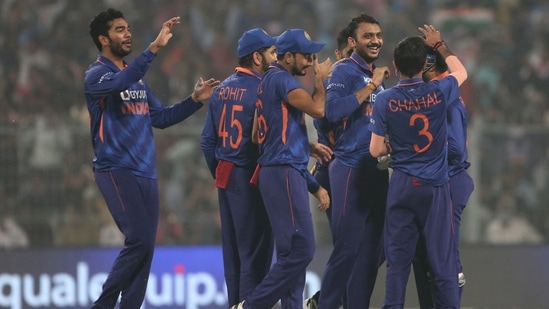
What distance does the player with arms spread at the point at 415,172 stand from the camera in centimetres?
798

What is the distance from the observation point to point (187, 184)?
1303cm

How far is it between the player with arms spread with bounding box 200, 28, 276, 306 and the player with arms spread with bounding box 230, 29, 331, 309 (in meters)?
0.37

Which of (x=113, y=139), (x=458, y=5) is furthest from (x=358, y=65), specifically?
(x=458, y=5)

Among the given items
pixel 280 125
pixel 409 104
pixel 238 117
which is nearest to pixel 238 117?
pixel 238 117

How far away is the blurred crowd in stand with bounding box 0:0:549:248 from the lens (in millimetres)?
12656

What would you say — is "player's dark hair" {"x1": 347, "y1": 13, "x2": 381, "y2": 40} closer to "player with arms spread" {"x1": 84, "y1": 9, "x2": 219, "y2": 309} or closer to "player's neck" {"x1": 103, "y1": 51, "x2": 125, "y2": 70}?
"player with arms spread" {"x1": 84, "y1": 9, "x2": 219, "y2": 309}

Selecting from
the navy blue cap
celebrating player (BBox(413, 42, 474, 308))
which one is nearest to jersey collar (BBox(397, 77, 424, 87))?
celebrating player (BBox(413, 42, 474, 308))

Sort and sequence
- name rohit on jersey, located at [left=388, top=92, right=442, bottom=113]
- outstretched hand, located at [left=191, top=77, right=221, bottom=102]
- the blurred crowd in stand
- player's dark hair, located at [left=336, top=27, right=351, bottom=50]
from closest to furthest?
name rohit on jersey, located at [left=388, top=92, right=442, bottom=113], outstretched hand, located at [left=191, top=77, right=221, bottom=102], player's dark hair, located at [left=336, top=27, right=351, bottom=50], the blurred crowd in stand

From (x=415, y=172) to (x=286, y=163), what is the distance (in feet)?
2.90

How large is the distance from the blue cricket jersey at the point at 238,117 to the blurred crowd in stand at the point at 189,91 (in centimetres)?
422

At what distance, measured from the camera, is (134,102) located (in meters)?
8.52

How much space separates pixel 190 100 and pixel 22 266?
3840 mm

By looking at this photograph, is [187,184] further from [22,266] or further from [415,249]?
[415,249]

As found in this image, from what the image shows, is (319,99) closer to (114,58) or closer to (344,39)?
(344,39)
